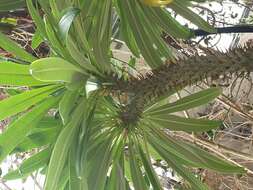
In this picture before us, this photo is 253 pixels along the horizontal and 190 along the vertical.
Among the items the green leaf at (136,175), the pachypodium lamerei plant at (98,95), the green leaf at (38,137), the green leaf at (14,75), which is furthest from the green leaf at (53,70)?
the green leaf at (136,175)

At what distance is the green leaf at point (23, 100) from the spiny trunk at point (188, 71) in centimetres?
19

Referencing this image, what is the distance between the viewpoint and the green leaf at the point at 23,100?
977 millimetres

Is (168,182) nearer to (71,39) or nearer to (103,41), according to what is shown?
(103,41)

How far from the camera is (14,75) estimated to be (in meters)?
0.94

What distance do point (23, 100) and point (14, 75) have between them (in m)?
0.07

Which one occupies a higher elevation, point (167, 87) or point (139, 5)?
point (139, 5)

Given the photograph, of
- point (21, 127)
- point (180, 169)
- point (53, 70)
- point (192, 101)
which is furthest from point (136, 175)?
point (53, 70)

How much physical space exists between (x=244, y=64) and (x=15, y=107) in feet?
1.66

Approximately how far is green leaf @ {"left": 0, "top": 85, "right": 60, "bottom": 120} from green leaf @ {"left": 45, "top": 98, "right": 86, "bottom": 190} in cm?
8

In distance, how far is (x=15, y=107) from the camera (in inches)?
38.9

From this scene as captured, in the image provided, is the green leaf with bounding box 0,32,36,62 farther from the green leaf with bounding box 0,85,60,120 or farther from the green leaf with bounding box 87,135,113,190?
the green leaf with bounding box 87,135,113,190

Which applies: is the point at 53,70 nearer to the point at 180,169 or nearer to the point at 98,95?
the point at 98,95

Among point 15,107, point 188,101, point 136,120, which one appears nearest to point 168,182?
point 188,101

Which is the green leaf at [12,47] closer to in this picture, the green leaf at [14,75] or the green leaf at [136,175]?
the green leaf at [14,75]
